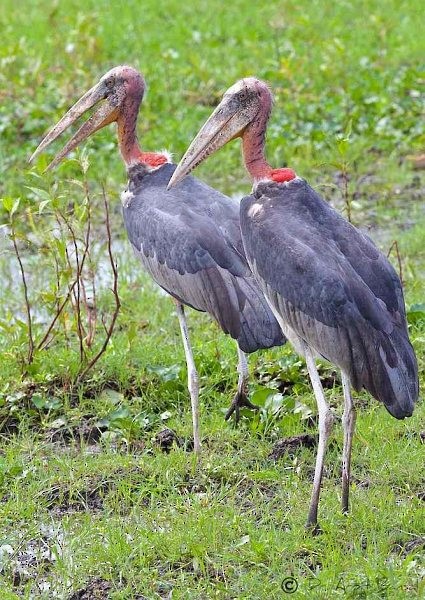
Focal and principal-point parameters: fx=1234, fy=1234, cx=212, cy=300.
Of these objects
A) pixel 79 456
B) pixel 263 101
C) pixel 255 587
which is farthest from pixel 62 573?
→ pixel 263 101

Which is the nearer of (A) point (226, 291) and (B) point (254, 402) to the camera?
(A) point (226, 291)

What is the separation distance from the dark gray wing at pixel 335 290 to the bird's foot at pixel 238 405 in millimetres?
1067

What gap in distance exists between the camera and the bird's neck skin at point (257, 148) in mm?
5234

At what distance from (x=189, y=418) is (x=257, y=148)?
56.4 inches

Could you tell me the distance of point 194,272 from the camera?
5566 mm

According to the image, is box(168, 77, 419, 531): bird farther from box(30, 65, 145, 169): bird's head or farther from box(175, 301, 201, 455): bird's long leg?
box(30, 65, 145, 169): bird's head

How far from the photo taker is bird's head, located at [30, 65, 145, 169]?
6.21 meters

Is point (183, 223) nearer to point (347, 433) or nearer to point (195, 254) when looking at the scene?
point (195, 254)

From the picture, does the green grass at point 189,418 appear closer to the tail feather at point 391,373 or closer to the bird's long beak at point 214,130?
the tail feather at point 391,373

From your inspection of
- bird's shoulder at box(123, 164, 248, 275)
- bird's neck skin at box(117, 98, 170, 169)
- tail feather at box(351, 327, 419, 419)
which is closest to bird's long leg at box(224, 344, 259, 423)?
bird's shoulder at box(123, 164, 248, 275)

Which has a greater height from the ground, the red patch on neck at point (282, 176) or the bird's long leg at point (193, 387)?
the red patch on neck at point (282, 176)

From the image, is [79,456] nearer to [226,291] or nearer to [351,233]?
[226,291]

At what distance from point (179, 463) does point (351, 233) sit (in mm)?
1339

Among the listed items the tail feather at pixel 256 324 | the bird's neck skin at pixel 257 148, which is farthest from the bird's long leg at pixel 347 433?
the bird's neck skin at pixel 257 148
